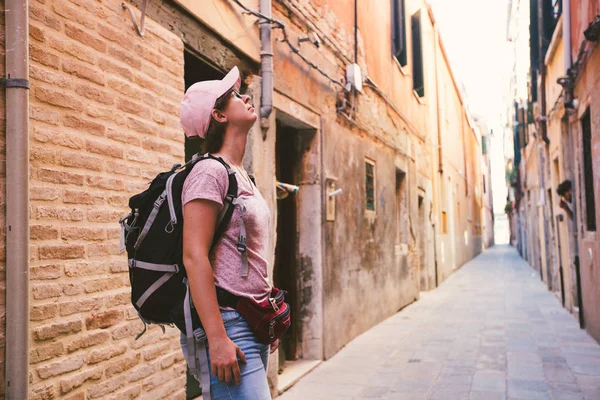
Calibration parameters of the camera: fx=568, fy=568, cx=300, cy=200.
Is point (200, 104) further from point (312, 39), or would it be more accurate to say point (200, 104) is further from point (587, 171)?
point (587, 171)

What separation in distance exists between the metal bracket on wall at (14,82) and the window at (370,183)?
6134 mm

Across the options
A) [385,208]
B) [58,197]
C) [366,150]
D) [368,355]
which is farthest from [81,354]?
[385,208]

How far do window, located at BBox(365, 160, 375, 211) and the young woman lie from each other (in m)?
6.28

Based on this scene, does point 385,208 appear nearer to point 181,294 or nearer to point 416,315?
point 416,315

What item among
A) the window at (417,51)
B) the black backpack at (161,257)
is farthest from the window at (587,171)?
the black backpack at (161,257)

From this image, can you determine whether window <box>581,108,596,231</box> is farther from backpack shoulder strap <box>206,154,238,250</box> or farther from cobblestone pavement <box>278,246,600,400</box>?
backpack shoulder strap <box>206,154,238,250</box>

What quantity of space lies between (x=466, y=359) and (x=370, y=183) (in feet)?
10.2

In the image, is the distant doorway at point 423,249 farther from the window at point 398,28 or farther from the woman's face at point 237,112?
the woman's face at point 237,112

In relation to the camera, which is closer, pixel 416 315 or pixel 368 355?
pixel 368 355

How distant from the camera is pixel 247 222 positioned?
1835mm

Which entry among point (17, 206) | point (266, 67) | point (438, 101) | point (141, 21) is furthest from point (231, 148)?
point (438, 101)

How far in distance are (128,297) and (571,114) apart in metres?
6.63

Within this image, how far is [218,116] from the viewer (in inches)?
76.0

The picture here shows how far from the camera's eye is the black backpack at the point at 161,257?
1.73 meters
